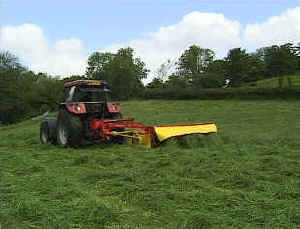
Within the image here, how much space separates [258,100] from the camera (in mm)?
33312

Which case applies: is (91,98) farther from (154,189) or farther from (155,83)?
(155,83)

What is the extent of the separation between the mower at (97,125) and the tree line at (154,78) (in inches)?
1021

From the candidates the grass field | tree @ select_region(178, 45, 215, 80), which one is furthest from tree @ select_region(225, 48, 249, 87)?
the grass field

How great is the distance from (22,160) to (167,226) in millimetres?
5093

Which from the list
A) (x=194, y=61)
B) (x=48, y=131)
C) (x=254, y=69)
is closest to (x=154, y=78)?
(x=194, y=61)

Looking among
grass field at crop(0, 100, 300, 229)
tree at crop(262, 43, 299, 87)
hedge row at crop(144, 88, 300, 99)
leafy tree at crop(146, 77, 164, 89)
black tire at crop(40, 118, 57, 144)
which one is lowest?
grass field at crop(0, 100, 300, 229)

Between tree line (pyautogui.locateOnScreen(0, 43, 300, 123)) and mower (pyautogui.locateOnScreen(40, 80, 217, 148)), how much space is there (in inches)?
1021

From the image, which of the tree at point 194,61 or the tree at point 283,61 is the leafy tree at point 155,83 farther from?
the tree at point 283,61

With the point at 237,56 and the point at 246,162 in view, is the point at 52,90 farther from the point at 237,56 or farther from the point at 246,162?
the point at 246,162

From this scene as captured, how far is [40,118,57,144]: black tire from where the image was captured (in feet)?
38.4

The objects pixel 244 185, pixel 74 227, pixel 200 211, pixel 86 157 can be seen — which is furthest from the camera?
pixel 86 157

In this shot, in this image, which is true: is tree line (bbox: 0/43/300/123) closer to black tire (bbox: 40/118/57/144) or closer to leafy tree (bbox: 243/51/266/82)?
leafy tree (bbox: 243/51/266/82)

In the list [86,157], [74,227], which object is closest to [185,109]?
[86,157]

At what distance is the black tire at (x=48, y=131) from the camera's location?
11711 millimetres
